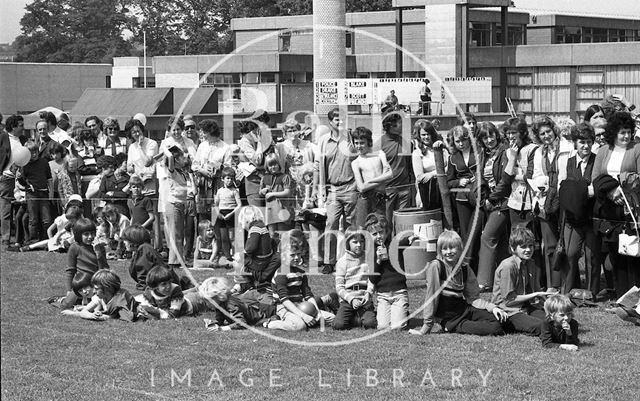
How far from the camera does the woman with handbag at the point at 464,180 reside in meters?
11.8

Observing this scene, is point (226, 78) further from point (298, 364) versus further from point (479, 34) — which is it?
point (298, 364)

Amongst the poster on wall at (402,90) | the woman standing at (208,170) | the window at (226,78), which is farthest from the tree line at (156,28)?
the woman standing at (208,170)

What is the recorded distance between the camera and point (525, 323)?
9.52 meters

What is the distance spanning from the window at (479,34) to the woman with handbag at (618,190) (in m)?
50.3

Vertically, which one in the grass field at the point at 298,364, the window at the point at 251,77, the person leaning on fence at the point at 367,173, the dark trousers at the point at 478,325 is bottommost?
the grass field at the point at 298,364

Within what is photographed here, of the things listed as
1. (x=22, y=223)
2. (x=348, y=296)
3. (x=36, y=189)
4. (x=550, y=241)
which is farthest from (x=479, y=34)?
(x=348, y=296)

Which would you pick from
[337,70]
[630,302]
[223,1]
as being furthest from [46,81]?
[630,302]

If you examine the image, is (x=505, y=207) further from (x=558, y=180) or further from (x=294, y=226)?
(x=294, y=226)

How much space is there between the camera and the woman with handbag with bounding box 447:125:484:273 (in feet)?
38.9

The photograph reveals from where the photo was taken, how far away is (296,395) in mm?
7738

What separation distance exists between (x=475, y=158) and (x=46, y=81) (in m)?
48.3

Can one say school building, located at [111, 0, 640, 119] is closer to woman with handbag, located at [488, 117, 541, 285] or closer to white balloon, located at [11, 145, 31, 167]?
white balloon, located at [11, 145, 31, 167]

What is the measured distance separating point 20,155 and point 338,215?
490cm

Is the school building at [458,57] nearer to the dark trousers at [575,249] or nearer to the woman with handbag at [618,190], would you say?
the dark trousers at [575,249]
